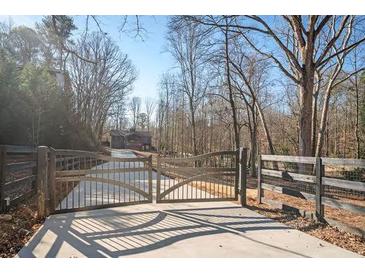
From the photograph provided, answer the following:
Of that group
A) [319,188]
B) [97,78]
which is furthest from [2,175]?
[97,78]

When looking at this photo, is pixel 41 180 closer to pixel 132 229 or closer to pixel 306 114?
pixel 132 229

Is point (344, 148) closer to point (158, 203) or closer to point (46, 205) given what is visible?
point (158, 203)

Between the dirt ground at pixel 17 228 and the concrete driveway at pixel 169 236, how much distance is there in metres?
0.15

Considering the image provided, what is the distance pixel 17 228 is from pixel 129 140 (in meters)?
58.1

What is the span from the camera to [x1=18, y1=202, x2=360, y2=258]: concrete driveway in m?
4.14

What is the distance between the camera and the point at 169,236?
15.9 ft

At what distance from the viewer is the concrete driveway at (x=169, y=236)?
163 inches

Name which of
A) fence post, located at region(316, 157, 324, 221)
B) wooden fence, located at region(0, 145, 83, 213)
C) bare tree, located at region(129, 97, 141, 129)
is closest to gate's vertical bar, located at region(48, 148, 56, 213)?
wooden fence, located at region(0, 145, 83, 213)

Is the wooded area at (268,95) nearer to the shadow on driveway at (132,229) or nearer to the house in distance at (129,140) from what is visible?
the shadow on driveway at (132,229)

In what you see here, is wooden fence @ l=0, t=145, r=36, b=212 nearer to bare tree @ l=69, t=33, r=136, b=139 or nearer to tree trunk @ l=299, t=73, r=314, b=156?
tree trunk @ l=299, t=73, r=314, b=156

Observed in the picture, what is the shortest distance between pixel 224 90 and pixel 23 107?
36.4 ft

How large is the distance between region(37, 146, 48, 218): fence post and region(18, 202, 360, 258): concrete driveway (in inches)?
9.6

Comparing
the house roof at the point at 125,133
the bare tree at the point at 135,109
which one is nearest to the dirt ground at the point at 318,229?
the bare tree at the point at 135,109
